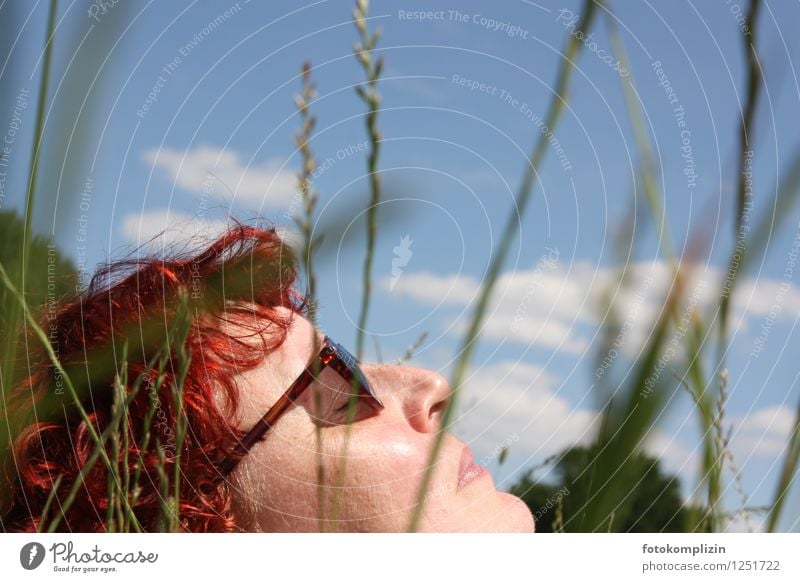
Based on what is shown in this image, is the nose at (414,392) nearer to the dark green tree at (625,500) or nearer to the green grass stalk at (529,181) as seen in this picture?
the dark green tree at (625,500)

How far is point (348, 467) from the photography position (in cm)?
122

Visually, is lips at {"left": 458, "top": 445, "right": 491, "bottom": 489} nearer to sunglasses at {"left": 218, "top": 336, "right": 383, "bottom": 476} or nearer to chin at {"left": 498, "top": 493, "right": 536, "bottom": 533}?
chin at {"left": 498, "top": 493, "right": 536, "bottom": 533}

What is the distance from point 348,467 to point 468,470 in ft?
0.76

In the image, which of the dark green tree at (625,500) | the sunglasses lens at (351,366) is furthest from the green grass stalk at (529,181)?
the sunglasses lens at (351,366)

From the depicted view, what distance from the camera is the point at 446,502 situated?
1.25 m

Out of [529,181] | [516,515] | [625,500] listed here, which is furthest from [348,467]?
[529,181]

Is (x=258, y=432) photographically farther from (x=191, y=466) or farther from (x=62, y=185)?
(x=62, y=185)

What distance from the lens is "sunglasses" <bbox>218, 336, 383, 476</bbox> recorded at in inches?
49.6

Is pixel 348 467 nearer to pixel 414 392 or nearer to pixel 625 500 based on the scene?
pixel 414 392

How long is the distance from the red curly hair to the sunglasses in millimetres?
21

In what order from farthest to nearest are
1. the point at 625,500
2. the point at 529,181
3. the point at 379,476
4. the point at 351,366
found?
the point at 351,366, the point at 379,476, the point at 625,500, the point at 529,181
